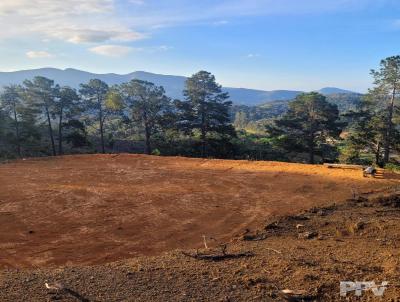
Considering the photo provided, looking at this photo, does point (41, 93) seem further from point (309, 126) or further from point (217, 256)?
point (217, 256)

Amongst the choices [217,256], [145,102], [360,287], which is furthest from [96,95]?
[360,287]

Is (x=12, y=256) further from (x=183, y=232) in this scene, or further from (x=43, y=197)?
(x=43, y=197)

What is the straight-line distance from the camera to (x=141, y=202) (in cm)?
1546

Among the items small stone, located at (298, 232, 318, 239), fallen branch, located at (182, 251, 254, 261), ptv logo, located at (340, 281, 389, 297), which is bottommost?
small stone, located at (298, 232, 318, 239)

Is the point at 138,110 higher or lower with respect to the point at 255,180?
higher

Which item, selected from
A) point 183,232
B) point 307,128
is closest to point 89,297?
point 183,232

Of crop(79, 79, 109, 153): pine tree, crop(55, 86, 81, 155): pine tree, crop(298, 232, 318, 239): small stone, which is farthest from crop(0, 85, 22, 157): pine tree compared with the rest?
crop(298, 232, 318, 239): small stone

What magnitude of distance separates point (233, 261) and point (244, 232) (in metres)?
3.49

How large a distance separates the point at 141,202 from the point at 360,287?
9.91 m

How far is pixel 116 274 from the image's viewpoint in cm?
772

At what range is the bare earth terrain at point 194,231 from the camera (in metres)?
7.14

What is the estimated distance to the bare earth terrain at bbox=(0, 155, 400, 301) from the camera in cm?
714

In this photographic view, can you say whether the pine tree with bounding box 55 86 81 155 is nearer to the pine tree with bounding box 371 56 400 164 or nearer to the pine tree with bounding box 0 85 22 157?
the pine tree with bounding box 0 85 22 157

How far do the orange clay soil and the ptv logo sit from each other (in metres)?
4.63
